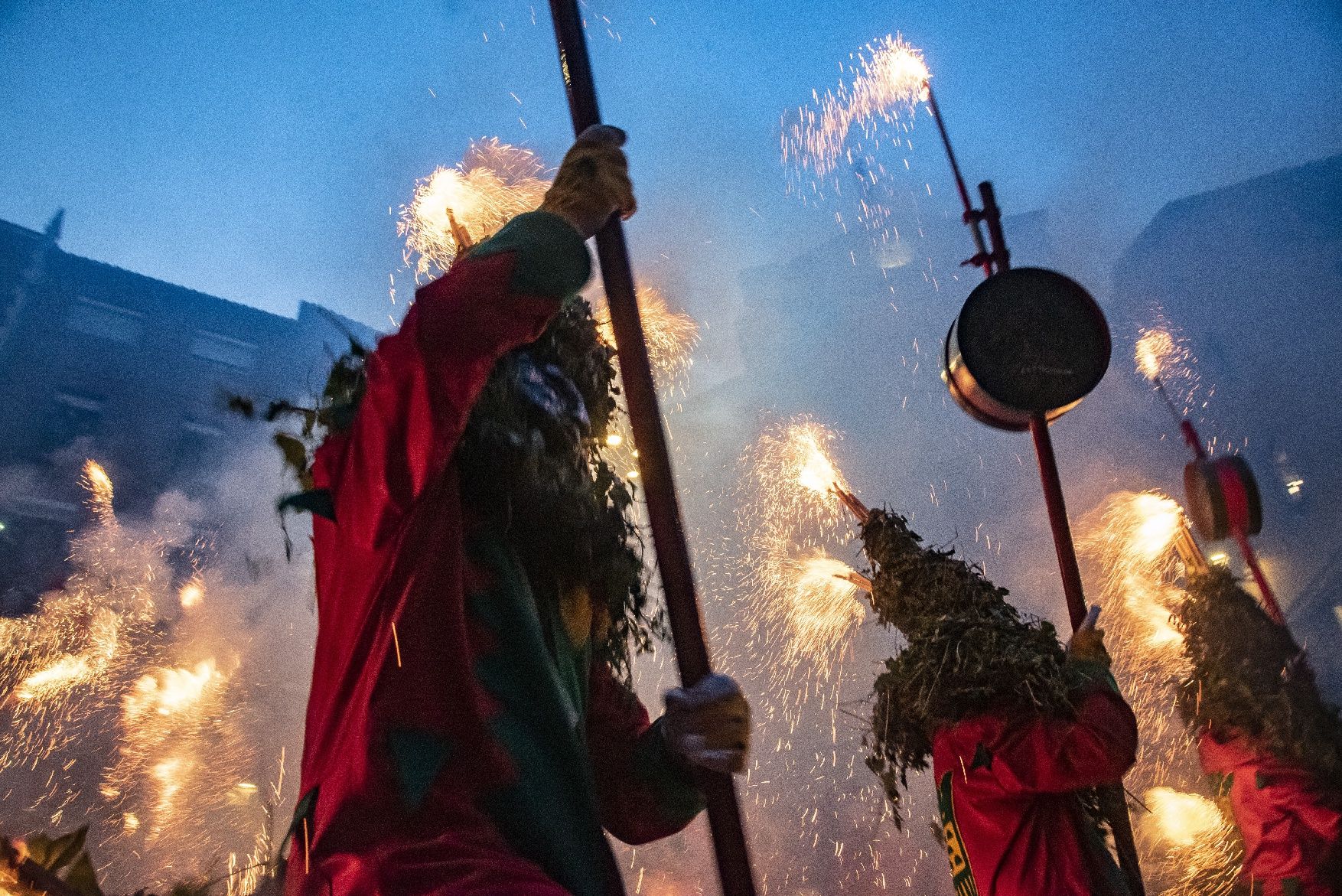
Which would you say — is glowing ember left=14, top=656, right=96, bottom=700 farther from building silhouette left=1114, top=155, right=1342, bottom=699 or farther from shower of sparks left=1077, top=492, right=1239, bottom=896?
building silhouette left=1114, top=155, right=1342, bottom=699

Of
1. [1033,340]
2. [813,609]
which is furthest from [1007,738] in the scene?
[813,609]

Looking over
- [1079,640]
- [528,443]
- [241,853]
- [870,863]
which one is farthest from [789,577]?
[528,443]

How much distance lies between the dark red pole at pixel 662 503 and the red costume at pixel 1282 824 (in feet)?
15.8

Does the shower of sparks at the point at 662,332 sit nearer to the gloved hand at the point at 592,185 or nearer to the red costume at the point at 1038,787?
the gloved hand at the point at 592,185

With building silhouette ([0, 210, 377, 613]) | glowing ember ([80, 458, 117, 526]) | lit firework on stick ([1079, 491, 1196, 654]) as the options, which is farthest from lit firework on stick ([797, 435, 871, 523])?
glowing ember ([80, 458, 117, 526])

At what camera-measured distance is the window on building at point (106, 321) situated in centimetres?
2400

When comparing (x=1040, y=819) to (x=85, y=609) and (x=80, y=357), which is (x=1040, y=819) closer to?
(x=85, y=609)

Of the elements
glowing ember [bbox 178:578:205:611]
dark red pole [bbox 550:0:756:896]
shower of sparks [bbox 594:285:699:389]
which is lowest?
dark red pole [bbox 550:0:756:896]

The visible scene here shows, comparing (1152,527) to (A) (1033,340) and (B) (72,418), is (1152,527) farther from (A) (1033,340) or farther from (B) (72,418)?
(B) (72,418)

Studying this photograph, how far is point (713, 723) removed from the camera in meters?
2.05

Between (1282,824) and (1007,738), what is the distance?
3212 mm

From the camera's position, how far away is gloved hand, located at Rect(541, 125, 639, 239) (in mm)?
2037

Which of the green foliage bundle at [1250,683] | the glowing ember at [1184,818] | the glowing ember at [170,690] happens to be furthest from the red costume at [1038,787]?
the glowing ember at [170,690]

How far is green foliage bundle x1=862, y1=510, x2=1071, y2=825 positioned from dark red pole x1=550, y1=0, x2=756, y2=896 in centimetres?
173
